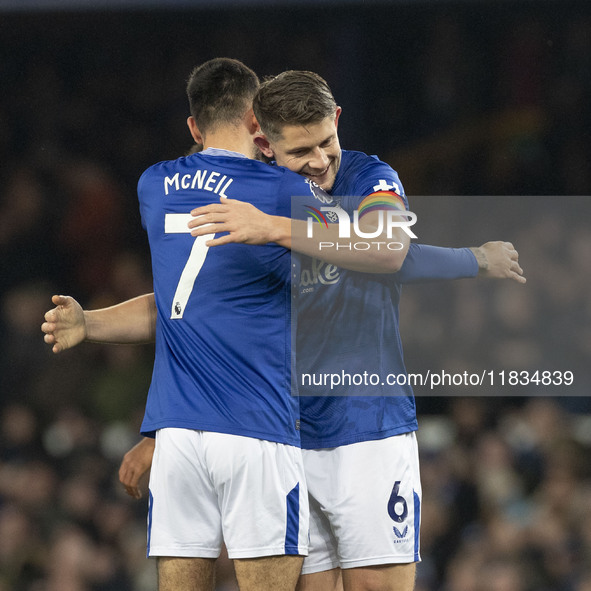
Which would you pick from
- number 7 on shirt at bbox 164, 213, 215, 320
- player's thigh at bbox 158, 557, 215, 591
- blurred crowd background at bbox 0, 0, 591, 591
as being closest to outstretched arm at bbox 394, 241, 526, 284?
number 7 on shirt at bbox 164, 213, 215, 320

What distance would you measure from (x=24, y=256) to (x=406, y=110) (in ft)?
9.23

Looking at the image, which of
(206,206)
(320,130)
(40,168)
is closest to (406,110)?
(40,168)

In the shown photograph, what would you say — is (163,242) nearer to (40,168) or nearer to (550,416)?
(550,416)

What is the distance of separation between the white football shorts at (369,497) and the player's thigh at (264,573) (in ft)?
1.36

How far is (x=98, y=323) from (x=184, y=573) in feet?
2.64

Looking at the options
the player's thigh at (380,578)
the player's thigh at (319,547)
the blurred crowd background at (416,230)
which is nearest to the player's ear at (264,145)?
the player's thigh at (319,547)

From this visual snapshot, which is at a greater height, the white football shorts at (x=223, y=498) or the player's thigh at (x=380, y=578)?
the white football shorts at (x=223, y=498)

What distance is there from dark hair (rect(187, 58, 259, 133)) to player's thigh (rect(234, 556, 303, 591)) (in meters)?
1.21

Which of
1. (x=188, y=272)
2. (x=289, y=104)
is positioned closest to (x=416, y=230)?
(x=289, y=104)

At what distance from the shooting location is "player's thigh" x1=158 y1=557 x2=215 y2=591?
2.46 metres

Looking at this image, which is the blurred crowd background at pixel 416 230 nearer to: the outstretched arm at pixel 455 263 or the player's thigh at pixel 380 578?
the outstretched arm at pixel 455 263

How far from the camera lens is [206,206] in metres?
2.41

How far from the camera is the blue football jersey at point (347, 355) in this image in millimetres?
2854

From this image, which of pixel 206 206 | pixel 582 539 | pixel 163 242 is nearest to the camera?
pixel 206 206
